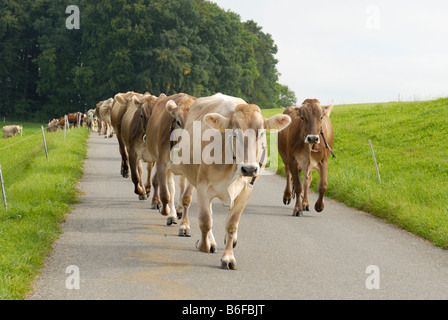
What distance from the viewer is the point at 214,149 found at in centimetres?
762

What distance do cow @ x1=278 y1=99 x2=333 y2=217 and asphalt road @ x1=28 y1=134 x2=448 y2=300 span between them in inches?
19.1

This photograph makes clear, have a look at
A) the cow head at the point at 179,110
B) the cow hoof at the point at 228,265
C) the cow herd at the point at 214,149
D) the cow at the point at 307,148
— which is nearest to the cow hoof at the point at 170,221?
the cow herd at the point at 214,149

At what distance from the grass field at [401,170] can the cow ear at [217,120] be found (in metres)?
3.99

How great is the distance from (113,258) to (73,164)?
1155cm

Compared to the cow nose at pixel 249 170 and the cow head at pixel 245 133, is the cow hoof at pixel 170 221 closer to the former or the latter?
the cow head at pixel 245 133

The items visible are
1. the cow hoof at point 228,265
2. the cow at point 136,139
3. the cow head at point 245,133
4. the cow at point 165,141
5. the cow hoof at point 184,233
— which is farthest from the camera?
the cow at point 136,139

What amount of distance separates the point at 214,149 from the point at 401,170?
10667 mm

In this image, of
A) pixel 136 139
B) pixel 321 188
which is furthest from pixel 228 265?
pixel 136 139

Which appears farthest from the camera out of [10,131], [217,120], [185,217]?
[10,131]

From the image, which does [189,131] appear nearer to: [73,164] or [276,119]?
[276,119]

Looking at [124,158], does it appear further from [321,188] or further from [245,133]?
[245,133]

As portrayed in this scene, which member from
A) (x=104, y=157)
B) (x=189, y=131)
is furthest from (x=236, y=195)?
(x=104, y=157)

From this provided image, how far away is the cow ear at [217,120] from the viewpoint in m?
7.26

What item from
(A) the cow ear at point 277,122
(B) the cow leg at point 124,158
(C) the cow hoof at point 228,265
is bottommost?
(C) the cow hoof at point 228,265
